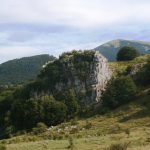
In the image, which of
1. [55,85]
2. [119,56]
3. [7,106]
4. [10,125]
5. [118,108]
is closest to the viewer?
[118,108]

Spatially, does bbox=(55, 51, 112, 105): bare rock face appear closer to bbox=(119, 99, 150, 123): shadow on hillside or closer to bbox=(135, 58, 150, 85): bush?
bbox=(135, 58, 150, 85): bush

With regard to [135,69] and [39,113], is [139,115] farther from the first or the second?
[135,69]

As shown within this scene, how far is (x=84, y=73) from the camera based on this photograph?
115688 mm

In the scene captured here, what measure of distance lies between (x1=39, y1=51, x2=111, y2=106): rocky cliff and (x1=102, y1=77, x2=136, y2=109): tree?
36.2 feet

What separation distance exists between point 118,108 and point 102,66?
872 inches

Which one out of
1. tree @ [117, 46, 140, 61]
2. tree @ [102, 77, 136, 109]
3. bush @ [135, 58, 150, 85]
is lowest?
tree @ [102, 77, 136, 109]

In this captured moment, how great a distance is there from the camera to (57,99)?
110 metres

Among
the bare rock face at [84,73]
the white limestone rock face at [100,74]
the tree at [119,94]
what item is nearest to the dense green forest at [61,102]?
the tree at [119,94]

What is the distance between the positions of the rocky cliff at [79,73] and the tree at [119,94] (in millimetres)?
11028

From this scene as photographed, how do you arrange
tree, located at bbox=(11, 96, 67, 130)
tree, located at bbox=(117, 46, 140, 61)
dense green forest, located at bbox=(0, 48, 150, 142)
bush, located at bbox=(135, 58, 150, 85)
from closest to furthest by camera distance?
dense green forest, located at bbox=(0, 48, 150, 142)
tree, located at bbox=(11, 96, 67, 130)
bush, located at bbox=(135, 58, 150, 85)
tree, located at bbox=(117, 46, 140, 61)

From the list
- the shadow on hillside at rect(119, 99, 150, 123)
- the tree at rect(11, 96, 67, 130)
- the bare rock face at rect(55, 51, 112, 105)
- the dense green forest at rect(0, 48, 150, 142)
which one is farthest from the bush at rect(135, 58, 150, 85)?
the tree at rect(11, 96, 67, 130)

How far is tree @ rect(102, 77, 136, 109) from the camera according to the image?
100 meters

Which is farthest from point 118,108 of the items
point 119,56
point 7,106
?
point 119,56

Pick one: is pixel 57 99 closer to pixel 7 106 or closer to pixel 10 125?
pixel 10 125
